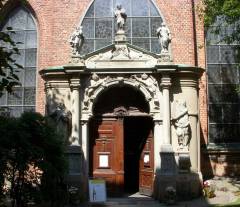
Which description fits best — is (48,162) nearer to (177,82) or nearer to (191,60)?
(177,82)

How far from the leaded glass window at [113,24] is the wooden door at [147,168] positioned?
5.02 metres

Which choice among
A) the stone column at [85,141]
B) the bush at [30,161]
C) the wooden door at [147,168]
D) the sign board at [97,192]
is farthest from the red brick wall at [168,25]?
the bush at [30,161]

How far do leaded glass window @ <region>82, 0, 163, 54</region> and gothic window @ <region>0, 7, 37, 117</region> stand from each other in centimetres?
235

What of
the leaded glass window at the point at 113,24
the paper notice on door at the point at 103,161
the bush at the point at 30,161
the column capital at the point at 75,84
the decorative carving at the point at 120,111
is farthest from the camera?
the leaded glass window at the point at 113,24

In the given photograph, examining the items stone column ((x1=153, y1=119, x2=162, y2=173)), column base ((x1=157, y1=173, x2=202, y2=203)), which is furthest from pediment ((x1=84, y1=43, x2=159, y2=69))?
column base ((x1=157, y1=173, x2=202, y2=203))

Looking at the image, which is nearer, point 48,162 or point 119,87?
point 48,162

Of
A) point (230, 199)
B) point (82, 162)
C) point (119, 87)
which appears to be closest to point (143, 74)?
point (119, 87)

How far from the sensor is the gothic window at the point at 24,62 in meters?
19.0

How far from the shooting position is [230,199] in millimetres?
14125

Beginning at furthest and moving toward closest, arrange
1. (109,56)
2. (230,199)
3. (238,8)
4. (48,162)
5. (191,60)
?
(191,60) < (109,56) < (230,199) < (238,8) < (48,162)

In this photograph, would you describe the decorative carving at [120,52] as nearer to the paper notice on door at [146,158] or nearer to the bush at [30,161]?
the paper notice on door at [146,158]

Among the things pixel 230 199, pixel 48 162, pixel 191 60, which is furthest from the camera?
pixel 191 60

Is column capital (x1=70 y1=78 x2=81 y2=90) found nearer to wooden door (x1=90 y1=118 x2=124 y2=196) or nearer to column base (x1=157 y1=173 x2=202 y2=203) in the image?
wooden door (x1=90 y1=118 x2=124 y2=196)

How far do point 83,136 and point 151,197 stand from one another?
2.99 metres
